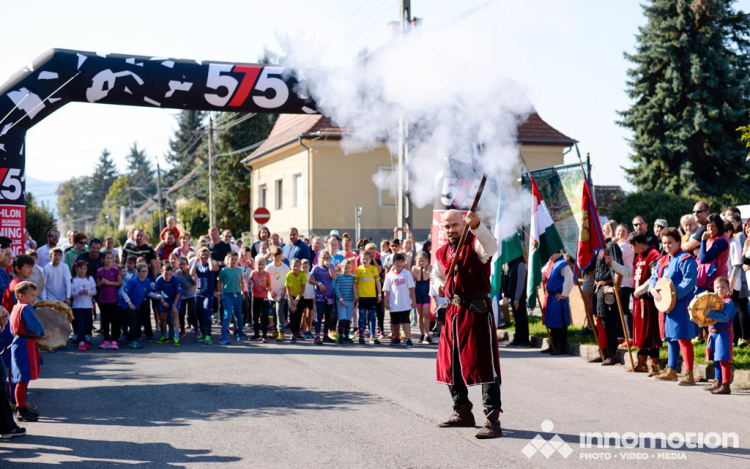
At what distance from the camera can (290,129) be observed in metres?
31.5

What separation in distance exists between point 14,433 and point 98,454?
110 centimetres

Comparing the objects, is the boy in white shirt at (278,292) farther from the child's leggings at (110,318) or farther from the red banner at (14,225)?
the red banner at (14,225)

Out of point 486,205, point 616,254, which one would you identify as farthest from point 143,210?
point 616,254

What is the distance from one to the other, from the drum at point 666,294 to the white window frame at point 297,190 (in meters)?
22.1

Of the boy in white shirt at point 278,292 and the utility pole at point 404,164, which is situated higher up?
the utility pole at point 404,164

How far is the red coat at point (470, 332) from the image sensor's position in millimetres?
6379

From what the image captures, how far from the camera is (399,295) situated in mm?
13180

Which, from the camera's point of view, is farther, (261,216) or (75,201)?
(75,201)

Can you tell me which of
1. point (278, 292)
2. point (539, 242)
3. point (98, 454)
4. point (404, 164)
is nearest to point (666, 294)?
point (539, 242)

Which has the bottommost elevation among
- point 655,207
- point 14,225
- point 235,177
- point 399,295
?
point 399,295

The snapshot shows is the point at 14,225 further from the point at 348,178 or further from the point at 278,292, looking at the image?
the point at 348,178

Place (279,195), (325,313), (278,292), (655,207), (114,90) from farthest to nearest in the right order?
(279,195) → (655,207) → (278,292) → (325,313) → (114,90)

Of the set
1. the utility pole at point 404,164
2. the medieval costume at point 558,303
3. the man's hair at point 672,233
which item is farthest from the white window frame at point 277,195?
the man's hair at point 672,233

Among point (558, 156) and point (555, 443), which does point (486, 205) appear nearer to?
point (558, 156)
